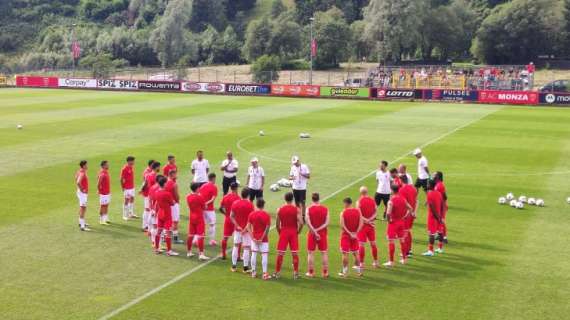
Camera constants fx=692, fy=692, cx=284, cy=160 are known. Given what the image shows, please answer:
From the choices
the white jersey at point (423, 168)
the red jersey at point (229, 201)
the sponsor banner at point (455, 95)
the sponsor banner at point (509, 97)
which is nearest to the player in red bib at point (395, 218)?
the red jersey at point (229, 201)

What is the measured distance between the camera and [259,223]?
14.7 meters

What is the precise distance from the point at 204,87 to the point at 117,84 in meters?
10.6

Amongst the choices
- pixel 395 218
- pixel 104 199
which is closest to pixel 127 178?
pixel 104 199

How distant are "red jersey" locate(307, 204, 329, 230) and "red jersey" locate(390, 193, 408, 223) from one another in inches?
77.6

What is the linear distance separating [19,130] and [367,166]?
68.5ft

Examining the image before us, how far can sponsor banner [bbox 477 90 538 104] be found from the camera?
2331 inches

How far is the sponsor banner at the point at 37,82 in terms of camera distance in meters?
76.1

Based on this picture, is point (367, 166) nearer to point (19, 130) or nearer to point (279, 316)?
point (279, 316)

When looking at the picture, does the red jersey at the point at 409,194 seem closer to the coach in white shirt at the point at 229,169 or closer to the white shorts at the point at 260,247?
the white shorts at the point at 260,247

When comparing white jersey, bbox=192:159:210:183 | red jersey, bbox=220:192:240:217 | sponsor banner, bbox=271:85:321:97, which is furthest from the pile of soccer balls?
sponsor banner, bbox=271:85:321:97

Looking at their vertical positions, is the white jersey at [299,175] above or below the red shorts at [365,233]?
above

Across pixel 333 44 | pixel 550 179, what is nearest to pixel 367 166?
pixel 550 179

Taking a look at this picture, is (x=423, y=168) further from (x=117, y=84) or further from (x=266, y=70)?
(x=266, y=70)

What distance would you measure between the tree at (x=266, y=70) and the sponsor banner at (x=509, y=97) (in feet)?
92.7
